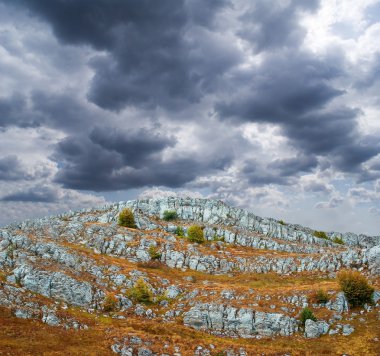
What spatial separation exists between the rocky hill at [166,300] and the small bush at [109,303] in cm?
23

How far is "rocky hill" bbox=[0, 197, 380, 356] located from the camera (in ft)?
167

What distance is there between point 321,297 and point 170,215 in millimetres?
111475

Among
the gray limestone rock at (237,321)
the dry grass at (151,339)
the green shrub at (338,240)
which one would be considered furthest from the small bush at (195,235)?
the green shrub at (338,240)

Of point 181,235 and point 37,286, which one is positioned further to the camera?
point 181,235

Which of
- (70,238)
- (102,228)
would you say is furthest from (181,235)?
(70,238)

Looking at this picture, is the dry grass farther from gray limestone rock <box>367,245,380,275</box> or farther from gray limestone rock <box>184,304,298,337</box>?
gray limestone rock <box>367,245,380,275</box>

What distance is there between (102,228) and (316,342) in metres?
85.7

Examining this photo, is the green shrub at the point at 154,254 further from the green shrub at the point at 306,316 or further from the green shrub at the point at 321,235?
the green shrub at the point at 321,235

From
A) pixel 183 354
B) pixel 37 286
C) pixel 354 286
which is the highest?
pixel 354 286

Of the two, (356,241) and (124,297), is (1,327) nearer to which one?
(124,297)

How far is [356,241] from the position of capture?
18700cm

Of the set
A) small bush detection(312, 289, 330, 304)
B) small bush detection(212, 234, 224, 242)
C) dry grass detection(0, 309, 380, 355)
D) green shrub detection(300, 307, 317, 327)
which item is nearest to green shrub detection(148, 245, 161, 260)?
small bush detection(212, 234, 224, 242)

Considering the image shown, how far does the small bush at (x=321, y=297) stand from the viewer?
66125 mm

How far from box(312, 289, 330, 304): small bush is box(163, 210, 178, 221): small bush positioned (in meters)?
109
